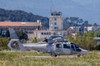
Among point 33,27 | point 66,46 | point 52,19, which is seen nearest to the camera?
point 66,46

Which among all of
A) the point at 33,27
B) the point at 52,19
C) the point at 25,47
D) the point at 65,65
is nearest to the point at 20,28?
the point at 33,27

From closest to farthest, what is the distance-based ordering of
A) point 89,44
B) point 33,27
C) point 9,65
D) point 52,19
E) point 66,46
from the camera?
1. point 9,65
2. point 66,46
3. point 89,44
4. point 52,19
5. point 33,27

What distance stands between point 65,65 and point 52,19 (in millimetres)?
98456

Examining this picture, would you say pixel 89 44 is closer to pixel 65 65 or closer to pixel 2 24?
pixel 65 65

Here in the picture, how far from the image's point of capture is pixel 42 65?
16.8m

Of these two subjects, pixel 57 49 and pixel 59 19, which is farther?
pixel 59 19

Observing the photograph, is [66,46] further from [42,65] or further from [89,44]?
[89,44]

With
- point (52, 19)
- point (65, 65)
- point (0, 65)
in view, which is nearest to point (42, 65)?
point (65, 65)

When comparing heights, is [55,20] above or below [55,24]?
above

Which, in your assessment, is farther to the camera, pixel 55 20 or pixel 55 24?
pixel 55 24

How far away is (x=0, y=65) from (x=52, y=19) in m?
99.0

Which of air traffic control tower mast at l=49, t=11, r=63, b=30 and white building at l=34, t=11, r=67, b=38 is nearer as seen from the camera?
white building at l=34, t=11, r=67, b=38

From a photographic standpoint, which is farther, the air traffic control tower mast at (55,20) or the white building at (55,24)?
the air traffic control tower mast at (55,20)

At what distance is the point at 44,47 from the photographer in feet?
88.3
